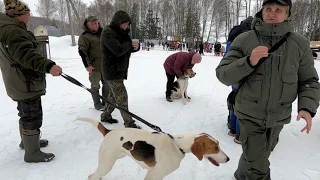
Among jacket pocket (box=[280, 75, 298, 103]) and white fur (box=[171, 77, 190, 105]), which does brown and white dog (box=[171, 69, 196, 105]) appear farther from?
jacket pocket (box=[280, 75, 298, 103])

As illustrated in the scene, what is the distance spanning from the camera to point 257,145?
7.96ft

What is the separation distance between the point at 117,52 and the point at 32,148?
193 centimetres

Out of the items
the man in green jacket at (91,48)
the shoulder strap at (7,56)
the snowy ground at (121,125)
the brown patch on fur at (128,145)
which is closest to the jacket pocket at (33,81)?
the shoulder strap at (7,56)

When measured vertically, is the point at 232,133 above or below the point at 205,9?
below

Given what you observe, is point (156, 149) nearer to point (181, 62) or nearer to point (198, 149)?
point (198, 149)

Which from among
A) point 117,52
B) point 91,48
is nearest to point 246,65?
point 117,52

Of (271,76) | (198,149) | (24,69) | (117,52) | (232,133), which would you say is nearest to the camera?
(271,76)

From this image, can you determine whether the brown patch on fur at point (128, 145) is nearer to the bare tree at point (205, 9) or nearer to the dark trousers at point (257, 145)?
the dark trousers at point (257, 145)

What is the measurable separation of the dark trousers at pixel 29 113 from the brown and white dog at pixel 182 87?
13.3 feet

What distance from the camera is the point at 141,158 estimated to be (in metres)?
2.54

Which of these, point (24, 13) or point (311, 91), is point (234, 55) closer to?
point (311, 91)

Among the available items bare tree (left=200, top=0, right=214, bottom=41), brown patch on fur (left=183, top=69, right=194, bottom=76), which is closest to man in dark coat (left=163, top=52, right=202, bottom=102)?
brown patch on fur (left=183, top=69, right=194, bottom=76)

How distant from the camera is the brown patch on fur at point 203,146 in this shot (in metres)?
2.30

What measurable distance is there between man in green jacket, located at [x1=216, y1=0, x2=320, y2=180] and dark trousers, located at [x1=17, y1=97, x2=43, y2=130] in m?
2.45
